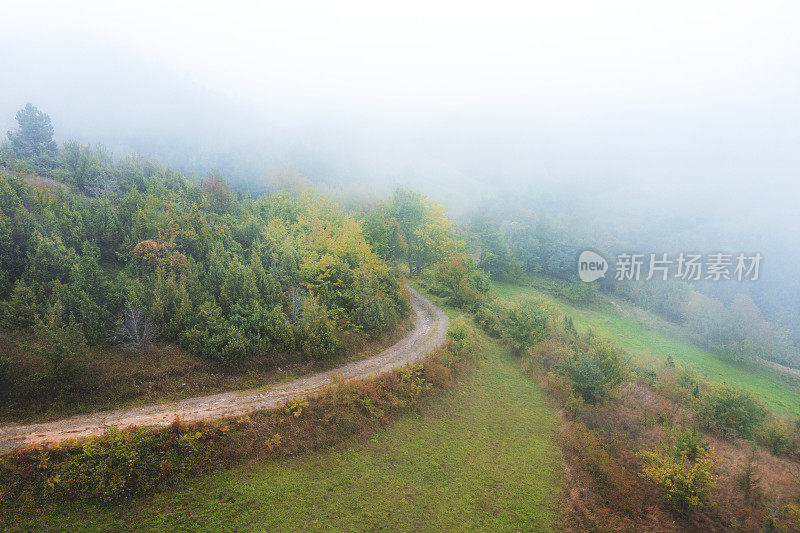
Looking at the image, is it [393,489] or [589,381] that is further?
[589,381]

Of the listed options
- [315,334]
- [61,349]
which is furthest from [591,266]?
[61,349]

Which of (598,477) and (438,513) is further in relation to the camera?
(598,477)

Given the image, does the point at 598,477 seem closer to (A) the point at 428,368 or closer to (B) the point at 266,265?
(A) the point at 428,368

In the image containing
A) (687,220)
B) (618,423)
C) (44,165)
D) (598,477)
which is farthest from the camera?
(687,220)

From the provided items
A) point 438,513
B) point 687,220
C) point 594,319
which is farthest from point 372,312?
point 687,220

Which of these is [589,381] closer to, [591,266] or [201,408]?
[201,408]

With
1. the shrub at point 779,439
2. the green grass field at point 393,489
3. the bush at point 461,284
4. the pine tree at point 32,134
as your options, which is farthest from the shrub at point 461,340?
the pine tree at point 32,134

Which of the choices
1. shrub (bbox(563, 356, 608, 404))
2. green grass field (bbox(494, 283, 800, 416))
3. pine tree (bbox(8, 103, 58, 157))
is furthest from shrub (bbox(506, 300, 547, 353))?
pine tree (bbox(8, 103, 58, 157))
